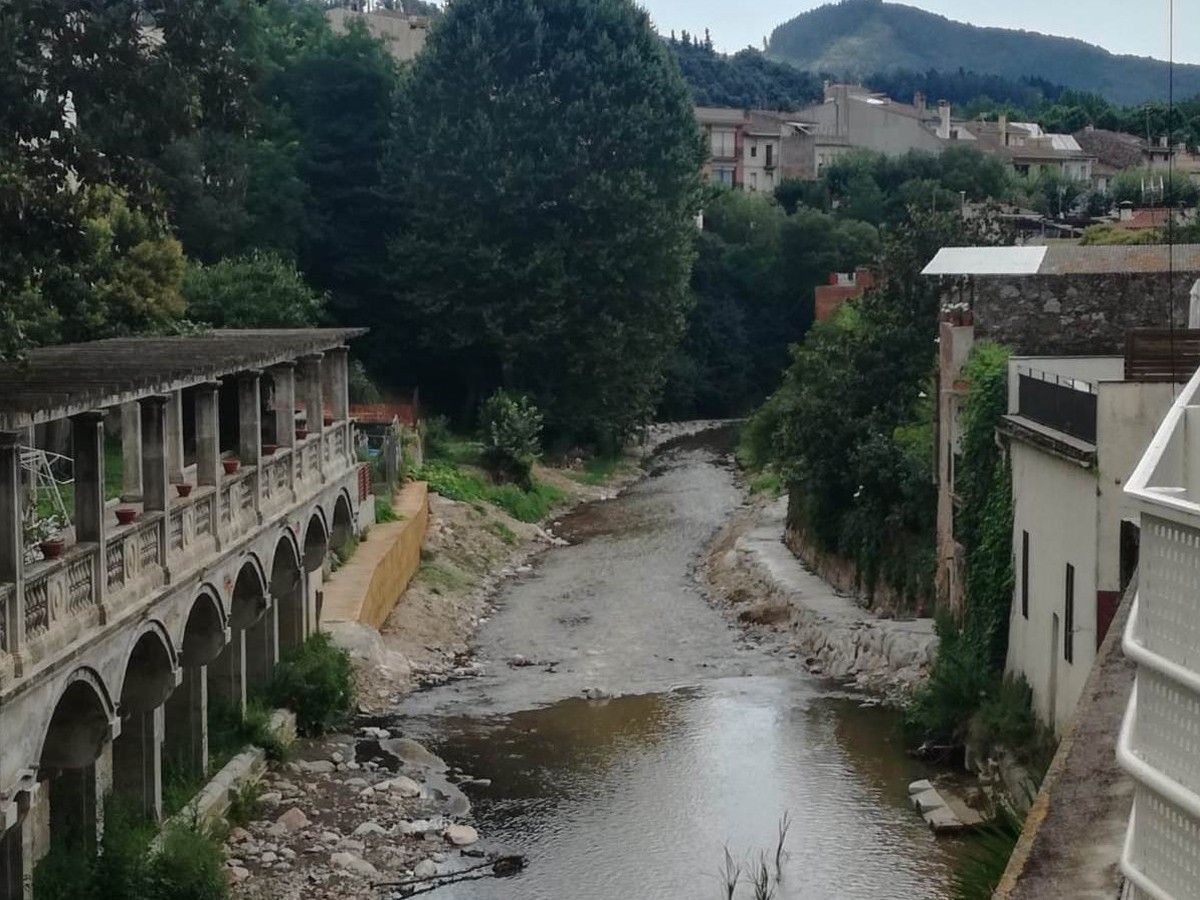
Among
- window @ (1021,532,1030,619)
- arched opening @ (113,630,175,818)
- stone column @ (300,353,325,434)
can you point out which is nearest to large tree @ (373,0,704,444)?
stone column @ (300,353,325,434)

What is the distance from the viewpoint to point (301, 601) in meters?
27.0

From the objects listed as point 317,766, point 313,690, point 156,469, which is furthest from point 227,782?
point 313,690

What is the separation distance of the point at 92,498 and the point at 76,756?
7.93ft

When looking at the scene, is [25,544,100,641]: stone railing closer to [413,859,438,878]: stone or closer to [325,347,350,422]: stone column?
[413,859,438,878]: stone

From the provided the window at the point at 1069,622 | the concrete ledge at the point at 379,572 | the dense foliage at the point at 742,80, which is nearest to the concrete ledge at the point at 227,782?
the concrete ledge at the point at 379,572

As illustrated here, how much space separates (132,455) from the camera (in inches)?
809

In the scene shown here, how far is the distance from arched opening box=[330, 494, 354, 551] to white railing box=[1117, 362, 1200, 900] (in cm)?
2326

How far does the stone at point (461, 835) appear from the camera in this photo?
20.8 m

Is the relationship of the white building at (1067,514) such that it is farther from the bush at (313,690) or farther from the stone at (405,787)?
the bush at (313,690)

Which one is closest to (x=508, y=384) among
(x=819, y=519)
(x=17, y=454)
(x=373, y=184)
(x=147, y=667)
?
(x=373, y=184)

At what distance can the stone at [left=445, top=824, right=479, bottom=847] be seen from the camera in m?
20.8

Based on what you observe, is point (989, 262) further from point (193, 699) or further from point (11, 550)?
point (11, 550)

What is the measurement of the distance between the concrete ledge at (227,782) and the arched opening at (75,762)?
31.2 inches

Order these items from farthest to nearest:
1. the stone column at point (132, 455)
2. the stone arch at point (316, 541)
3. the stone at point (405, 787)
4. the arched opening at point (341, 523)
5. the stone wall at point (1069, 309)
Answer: the arched opening at point (341, 523) → the stone arch at point (316, 541) → the stone wall at point (1069, 309) → the stone at point (405, 787) → the stone column at point (132, 455)
